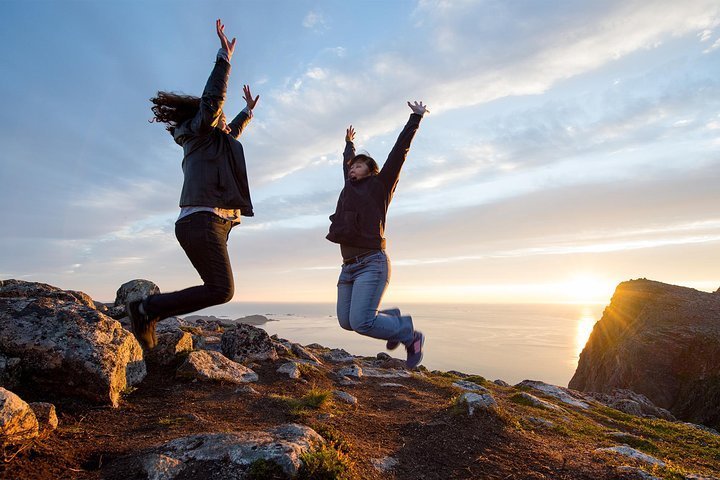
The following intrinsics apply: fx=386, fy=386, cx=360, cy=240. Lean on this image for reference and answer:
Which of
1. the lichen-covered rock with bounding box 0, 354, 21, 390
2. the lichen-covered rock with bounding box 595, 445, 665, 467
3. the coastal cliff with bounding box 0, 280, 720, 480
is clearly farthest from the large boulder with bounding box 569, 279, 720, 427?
the lichen-covered rock with bounding box 0, 354, 21, 390

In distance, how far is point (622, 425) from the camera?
1270 centimetres

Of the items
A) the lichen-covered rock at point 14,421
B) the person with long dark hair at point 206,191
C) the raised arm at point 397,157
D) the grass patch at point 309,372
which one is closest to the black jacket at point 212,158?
the person with long dark hair at point 206,191

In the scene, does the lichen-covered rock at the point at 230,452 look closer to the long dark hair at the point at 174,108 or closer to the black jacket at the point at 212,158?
the black jacket at the point at 212,158

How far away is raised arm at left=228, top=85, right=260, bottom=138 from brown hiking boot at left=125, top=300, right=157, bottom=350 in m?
3.21

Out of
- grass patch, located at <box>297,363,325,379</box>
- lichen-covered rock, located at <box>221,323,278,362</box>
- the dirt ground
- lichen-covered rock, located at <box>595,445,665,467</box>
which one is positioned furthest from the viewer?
lichen-covered rock, located at <box>221,323,278,362</box>

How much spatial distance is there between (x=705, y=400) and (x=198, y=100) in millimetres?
40897

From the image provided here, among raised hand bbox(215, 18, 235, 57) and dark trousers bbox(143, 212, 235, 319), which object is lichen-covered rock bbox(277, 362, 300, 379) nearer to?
dark trousers bbox(143, 212, 235, 319)

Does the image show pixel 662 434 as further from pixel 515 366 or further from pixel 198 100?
pixel 515 366

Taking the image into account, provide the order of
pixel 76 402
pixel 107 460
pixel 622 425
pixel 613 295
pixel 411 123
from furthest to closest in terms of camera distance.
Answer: pixel 613 295
pixel 622 425
pixel 411 123
pixel 76 402
pixel 107 460

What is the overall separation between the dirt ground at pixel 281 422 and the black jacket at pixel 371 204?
280 cm

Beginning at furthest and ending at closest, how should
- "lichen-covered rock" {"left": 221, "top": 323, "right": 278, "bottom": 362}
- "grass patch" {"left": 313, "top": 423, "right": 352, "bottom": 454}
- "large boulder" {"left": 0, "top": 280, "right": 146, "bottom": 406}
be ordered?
"lichen-covered rock" {"left": 221, "top": 323, "right": 278, "bottom": 362} → "large boulder" {"left": 0, "top": 280, "right": 146, "bottom": 406} → "grass patch" {"left": 313, "top": 423, "right": 352, "bottom": 454}

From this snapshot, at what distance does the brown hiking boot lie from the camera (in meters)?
5.89

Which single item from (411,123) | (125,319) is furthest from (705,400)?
(125,319)

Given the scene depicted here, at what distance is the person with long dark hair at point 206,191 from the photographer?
5238 mm
